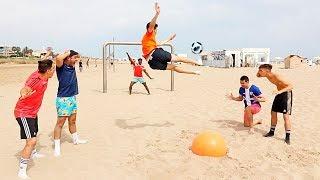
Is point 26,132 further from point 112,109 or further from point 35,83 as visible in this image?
point 112,109

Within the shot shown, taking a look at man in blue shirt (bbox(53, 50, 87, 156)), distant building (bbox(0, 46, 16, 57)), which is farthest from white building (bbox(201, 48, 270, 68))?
distant building (bbox(0, 46, 16, 57))

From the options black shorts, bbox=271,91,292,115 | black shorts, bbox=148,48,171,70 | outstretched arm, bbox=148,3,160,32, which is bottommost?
black shorts, bbox=271,91,292,115

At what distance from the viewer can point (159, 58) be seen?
7.54 meters

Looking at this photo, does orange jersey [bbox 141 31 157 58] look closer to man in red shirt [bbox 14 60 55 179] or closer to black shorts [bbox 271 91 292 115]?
man in red shirt [bbox 14 60 55 179]

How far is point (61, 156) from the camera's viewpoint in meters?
6.62

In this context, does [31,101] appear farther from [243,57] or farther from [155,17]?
[243,57]

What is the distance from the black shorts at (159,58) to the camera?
7523mm

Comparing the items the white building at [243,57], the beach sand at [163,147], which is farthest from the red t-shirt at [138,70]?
the white building at [243,57]

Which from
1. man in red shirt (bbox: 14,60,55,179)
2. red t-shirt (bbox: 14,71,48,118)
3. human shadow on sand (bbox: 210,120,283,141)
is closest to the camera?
man in red shirt (bbox: 14,60,55,179)

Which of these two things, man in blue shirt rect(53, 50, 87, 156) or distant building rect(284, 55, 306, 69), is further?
distant building rect(284, 55, 306, 69)

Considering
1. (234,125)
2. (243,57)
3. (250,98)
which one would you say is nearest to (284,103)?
(250,98)

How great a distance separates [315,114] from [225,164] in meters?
5.79

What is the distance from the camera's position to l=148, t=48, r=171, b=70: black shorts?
24.7 feet

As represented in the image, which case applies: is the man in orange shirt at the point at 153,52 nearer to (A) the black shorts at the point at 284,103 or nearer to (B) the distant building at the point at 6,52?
(A) the black shorts at the point at 284,103
